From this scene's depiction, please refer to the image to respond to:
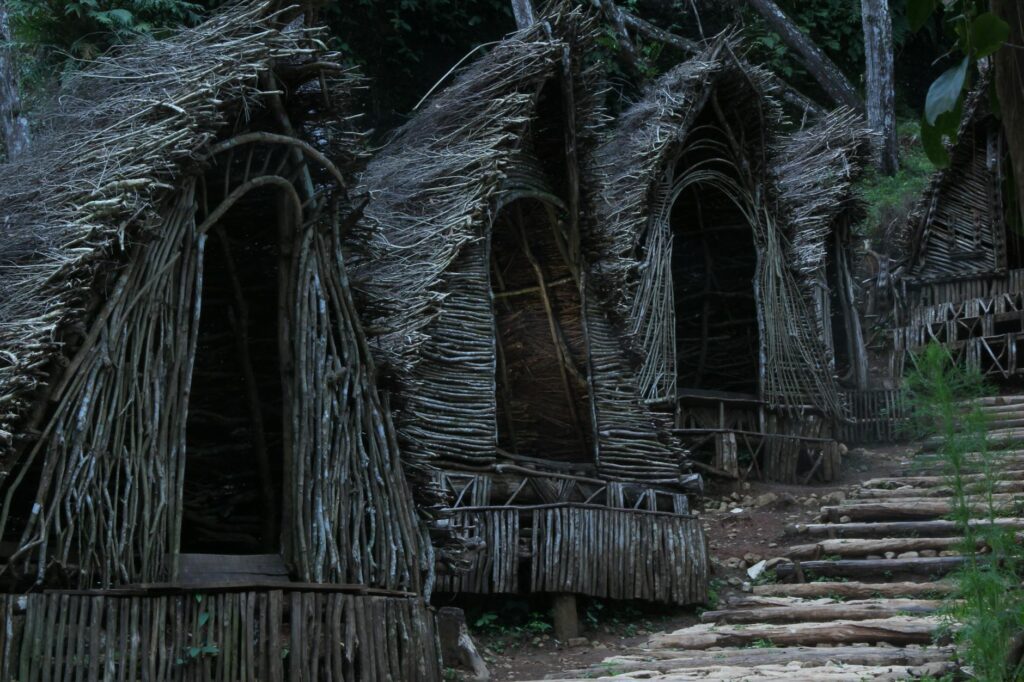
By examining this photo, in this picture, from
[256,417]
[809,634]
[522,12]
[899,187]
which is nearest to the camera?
[256,417]

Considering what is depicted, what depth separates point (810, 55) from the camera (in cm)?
2352

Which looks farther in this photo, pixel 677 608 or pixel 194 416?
pixel 677 608

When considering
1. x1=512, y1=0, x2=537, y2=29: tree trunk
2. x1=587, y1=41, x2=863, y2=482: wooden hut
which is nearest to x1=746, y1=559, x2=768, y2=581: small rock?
x1=587, y1=41, x2=863, y2=482: wooden hut

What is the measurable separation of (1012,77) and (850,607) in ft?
24.4

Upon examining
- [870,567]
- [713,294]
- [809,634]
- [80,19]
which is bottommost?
[809,634]

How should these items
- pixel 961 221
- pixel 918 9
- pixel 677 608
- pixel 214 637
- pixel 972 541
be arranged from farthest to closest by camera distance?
pixel 961 221 → pixel 677 608 → pixel 214 637 → pixel 972 541 → pixel 918 9

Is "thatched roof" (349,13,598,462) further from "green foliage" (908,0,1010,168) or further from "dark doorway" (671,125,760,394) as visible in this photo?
"green foliage" (908,0,1010,168)

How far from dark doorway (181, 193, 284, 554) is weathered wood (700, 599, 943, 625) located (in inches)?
139

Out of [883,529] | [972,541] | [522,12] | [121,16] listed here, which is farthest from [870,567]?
[522,12]

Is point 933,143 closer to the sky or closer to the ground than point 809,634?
closer to the sky

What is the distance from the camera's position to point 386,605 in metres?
6.84

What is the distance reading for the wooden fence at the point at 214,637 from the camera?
5500 millimetres

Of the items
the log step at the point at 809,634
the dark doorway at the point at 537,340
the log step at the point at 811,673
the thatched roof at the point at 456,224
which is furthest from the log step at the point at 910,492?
the thatched roof at the point at 456,224

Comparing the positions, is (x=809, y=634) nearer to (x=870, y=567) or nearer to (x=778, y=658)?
(x=778, y=658)
